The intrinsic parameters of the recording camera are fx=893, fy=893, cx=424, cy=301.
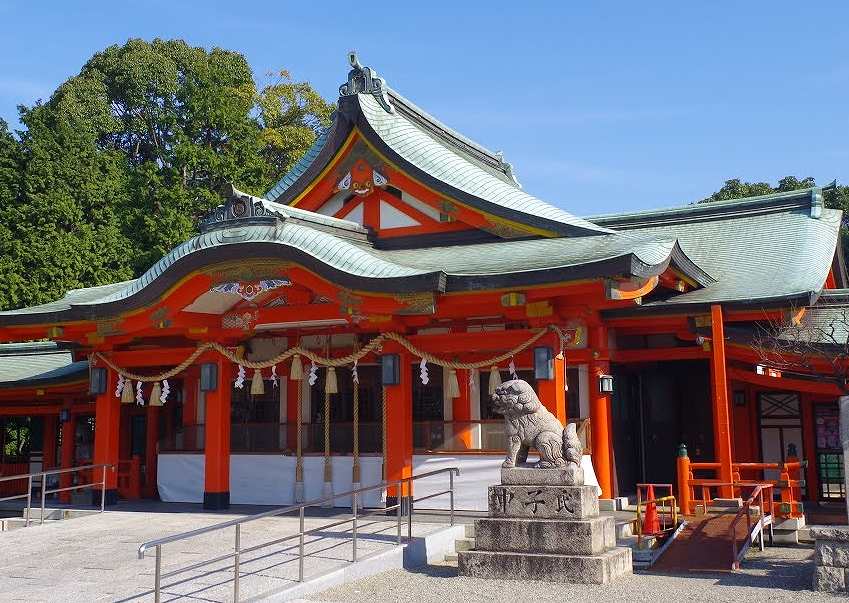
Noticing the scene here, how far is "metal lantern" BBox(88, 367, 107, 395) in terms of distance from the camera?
16.6 m

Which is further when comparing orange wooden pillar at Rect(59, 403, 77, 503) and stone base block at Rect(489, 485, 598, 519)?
orange wooden pillar at Rect(59, 403, 77, 503)

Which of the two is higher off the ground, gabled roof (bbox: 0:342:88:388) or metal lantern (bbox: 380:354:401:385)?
gabled roof (bbox: 0:342:88:388)

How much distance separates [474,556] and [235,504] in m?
6.96

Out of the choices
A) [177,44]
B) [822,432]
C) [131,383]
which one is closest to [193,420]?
[131,383]

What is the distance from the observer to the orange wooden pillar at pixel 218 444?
15367 mm

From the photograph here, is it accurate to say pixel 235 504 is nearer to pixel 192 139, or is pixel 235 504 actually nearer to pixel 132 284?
pixel 132 284

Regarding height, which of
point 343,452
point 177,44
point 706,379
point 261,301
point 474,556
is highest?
point 177,44

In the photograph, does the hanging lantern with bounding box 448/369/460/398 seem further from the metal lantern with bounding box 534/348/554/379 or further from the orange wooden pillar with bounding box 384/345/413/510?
the metal lantern with bounding box 534/348/554/379

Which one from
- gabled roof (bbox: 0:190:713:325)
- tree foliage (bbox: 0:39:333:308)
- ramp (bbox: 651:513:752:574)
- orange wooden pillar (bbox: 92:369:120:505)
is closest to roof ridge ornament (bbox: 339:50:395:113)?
gabled roof (bbox: 0:190:713:325)

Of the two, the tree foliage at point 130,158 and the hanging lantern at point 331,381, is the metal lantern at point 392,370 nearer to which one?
the hanging lantern at point 331,381

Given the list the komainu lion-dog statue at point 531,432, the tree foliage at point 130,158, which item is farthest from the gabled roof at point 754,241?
the tree foliage at point 130,158

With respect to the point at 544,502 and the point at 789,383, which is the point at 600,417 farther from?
the point at 544,502

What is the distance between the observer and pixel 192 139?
35.1m

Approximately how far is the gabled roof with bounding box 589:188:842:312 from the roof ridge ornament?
231 inches
